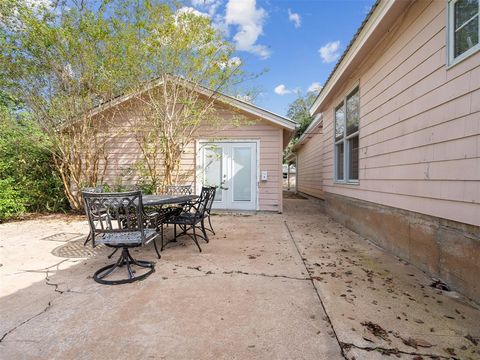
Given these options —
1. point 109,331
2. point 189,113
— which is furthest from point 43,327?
point 189,113

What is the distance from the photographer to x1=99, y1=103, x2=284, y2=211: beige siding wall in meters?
7.07

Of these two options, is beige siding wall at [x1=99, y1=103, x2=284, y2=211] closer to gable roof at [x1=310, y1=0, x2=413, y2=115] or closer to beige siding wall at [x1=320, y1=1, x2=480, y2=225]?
gable roof at [x1=310, y1=0, x2=413, y2=115]

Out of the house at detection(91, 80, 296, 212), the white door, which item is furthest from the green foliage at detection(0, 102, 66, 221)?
the white door

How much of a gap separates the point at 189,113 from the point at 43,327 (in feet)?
17.4

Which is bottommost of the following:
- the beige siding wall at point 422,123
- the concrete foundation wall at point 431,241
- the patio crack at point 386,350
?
the patio crack at point 386,350

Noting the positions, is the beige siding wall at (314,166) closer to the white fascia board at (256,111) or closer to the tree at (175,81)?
the white fascia board at (256,111)

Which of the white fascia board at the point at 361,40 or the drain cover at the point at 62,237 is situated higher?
the white fascia board at the point at 361,40

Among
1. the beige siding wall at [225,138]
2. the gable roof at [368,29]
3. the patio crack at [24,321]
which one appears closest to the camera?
the patio crack at [24,321]

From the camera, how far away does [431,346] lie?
157 cm

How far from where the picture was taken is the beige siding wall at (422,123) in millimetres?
2186

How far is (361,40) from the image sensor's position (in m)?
3.98

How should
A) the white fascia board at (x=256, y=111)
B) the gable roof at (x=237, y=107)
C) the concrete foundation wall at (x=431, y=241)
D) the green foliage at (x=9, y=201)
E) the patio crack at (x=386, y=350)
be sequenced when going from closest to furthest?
the patio crack at (x=386, y=350) → the concrete foundation wall at (x=431, y=241) → the green foliage at (x=9, y=201) → the gable roof at (x=237, y=107) → the white fascia board at (x=256, y=111)

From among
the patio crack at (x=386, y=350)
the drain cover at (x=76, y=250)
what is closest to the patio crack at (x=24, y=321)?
the drain cover at (x=76, y=250)

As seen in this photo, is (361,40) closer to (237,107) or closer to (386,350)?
(237,107)
